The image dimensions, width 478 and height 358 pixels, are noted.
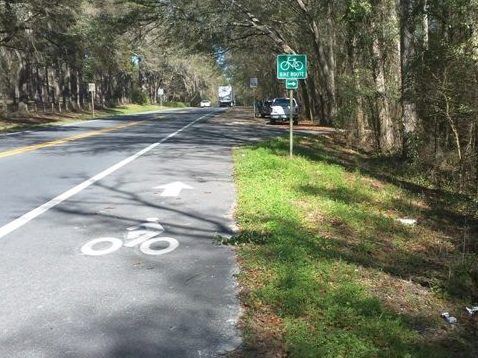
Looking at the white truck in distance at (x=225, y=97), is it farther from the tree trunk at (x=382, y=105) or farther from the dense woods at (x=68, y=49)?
the tree trunk at (x=382, y=105)

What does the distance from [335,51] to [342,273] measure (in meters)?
28.3

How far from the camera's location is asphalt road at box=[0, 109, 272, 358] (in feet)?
14.1

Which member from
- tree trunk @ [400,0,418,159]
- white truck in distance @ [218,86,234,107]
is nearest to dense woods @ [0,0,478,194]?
tree trunk @ [400,0,418,159]

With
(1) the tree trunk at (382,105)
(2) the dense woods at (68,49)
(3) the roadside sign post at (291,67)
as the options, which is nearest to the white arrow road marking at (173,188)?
(3) the roadside sign post at (291,67)

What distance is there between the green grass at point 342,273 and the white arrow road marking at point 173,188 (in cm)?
112

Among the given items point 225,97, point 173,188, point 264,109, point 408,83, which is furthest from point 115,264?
point 225,97

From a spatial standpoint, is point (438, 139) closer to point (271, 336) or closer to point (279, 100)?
point (271, 336)

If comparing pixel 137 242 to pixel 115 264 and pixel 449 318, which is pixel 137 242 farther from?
pixel 449 318

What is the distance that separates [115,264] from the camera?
20.0 ft

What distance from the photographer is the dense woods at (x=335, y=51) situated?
14234mm

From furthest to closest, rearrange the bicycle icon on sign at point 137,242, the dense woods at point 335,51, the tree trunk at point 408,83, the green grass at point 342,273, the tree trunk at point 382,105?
the tree trunk at point 382,105, the tree trunk at point 408,83, the dense woods at point 335,51, the bicycle icon on sign at point 137,242, the green grass at point 342,273

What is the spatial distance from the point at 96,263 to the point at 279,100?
99.7 ft

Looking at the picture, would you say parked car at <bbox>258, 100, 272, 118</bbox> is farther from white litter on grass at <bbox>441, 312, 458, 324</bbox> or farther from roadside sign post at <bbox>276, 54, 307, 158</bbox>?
white litter on grass at <bbox>441, 312, 458, 324</bbox>

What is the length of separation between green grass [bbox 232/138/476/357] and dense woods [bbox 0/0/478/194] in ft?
13.2
